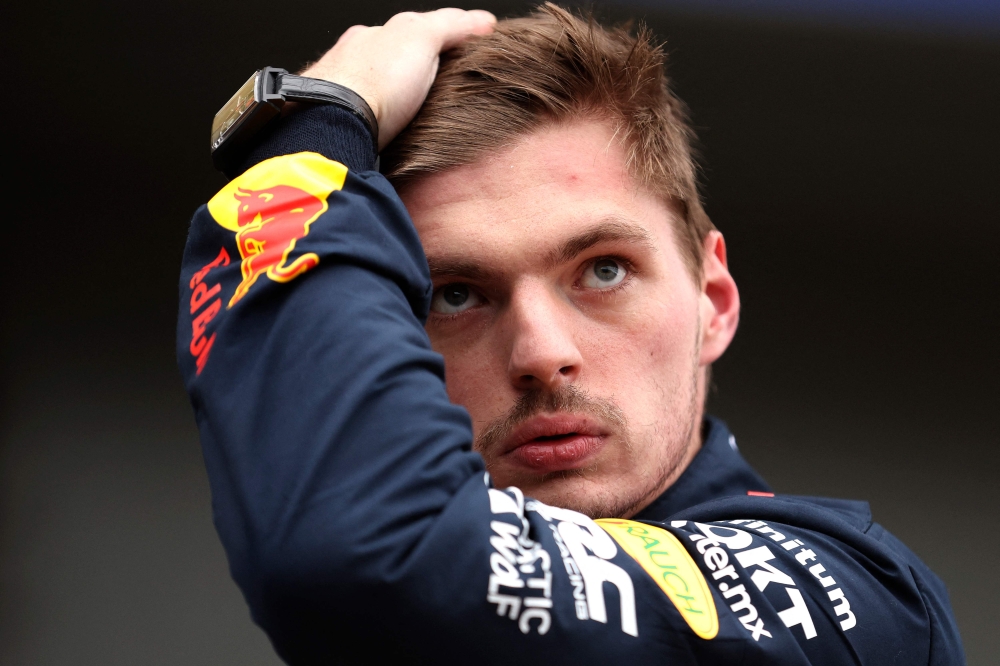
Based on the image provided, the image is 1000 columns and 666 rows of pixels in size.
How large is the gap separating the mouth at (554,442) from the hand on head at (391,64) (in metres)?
0.40

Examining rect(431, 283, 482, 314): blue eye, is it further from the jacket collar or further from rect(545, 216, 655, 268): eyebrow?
the jacket collar

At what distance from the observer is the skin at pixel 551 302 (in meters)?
1.11

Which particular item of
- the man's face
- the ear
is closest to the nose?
the man's face

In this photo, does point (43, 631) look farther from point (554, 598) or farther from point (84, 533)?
point (554, 598)

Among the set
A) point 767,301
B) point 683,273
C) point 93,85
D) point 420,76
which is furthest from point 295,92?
point 767,301

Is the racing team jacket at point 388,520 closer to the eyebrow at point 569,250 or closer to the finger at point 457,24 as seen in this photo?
the eyebrow at point 569,250

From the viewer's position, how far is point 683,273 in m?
1.30

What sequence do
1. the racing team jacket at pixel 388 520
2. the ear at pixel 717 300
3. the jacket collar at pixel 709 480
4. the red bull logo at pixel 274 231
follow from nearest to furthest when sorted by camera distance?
1. the racing team jacket at pixel 388 520
2. the red bull logo at pixel 274 231
3. the jacket collar at pixel 709 480
4. the ear at pixel 717 300

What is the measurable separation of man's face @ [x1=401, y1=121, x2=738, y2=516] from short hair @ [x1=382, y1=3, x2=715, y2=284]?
0.12 ft

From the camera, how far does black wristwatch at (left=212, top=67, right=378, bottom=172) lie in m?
1.01

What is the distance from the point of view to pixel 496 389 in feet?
3.70

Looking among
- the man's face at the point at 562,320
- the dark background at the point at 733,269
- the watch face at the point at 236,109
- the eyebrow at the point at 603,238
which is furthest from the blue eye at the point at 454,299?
the dark background at the point at 733,269

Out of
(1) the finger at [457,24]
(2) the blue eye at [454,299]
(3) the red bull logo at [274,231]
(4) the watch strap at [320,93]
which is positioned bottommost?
(2) the blue eye at [454,299]

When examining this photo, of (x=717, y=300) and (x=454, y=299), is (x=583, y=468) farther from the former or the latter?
(x=717, y=300)
